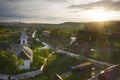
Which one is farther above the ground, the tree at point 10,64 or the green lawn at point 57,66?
the tree at point 10,64

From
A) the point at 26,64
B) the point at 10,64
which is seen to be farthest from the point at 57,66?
the point at 10,64

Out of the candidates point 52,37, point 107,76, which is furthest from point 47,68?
point 52,37

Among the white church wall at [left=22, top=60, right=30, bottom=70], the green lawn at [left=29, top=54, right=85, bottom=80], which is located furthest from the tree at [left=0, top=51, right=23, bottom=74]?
the green lawn at [left=29, top=54, right=85, bottom=80]

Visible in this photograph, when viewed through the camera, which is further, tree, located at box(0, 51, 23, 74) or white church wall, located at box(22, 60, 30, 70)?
white church wall, located at box(22, 60, 30, 70)

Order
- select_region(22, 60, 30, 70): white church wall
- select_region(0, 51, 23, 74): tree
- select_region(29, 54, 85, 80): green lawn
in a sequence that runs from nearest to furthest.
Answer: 1. select_region(0, 51, 23, 74): tree
2. select_region(29, 54, 85, 80): green lawn
3. select_region(22, 60, 30, 70): white church wall

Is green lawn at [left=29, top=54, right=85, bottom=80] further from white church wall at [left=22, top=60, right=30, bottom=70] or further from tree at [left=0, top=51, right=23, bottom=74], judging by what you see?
tree at [left=0, top=51, right=23, bottom=74]

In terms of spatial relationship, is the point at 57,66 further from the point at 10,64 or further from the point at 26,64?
the point at 10,64

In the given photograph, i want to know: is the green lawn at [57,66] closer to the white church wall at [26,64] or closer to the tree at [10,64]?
the white church wall at [26,64]

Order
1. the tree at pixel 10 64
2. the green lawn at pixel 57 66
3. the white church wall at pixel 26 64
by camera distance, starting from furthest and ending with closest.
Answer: the white church wall at pixel 26 64 → the green lawn at pixel 57 66 → the tree at pixel 10 64

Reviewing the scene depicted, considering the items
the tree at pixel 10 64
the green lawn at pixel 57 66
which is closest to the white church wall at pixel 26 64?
the tree at pixel 10 64

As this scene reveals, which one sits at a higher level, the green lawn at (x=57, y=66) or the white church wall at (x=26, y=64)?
the white church wall at (x=26, y=64)

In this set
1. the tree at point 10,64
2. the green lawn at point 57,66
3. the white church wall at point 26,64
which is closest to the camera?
the tree at point 10,64

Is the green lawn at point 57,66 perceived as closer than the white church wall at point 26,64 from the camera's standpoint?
Yes
